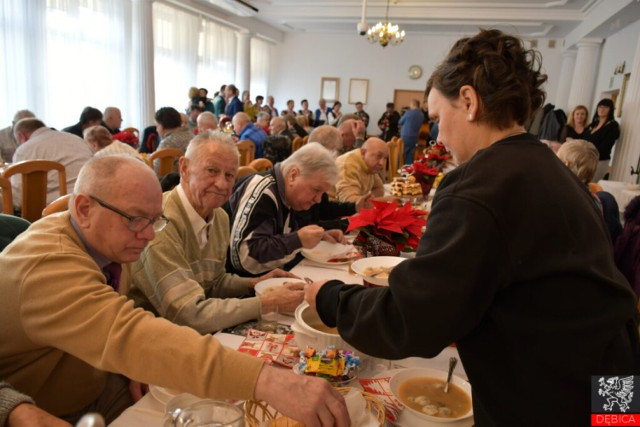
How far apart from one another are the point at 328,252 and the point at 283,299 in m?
0.72

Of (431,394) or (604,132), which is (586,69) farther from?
(431,394)

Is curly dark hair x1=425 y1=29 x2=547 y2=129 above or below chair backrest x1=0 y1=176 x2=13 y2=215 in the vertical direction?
above

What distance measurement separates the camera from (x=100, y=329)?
894 millimetres

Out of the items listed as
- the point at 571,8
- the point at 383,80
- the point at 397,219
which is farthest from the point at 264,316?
the point at 383,80

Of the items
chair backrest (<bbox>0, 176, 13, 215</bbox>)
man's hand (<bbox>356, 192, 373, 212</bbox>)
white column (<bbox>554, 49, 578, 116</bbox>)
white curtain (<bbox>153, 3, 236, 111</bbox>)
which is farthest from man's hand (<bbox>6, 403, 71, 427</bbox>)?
white column (<bbox>554, 49, 578, 116</bbox>)

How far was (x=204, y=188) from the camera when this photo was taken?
1.73 meters

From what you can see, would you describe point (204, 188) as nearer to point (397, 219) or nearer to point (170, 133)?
point (397, 219)

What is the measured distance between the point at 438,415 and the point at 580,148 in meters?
2.59

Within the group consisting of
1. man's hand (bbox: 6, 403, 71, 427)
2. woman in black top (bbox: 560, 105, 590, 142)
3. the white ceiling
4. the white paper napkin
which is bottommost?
Answer: man's hand (bbox: 6, 403, 71, 427)

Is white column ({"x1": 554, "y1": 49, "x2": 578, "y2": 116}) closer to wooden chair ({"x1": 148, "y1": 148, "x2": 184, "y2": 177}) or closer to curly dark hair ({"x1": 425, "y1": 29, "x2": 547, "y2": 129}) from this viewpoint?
wooden chair ({"x1": 148, "y1": 148, "x2": 184, "y2": 177})

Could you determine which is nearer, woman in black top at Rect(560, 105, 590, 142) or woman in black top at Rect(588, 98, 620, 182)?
woman in black top at Rect(588, 98, 620, 182)

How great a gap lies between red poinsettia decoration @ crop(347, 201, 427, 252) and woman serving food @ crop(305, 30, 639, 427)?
2.74 feet

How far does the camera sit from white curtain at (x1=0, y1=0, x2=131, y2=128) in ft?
19.7

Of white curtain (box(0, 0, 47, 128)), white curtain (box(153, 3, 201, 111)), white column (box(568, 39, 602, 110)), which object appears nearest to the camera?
white curtain (box(0, 0, 47, 128))
